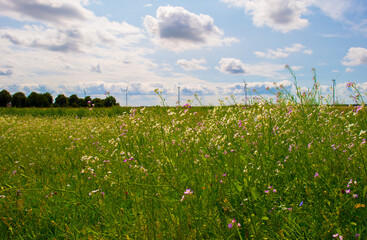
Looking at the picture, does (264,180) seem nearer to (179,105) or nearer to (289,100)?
(179,105)

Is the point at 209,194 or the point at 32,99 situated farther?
the point at 32,99

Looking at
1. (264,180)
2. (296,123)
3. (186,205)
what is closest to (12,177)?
(186,205)

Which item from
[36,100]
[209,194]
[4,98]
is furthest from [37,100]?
[209,194]

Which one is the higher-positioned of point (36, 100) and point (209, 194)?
point (36, 100)

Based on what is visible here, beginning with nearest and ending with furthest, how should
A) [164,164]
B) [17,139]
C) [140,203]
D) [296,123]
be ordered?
[140,203] < [164,164] < [296,123] < [17,139]

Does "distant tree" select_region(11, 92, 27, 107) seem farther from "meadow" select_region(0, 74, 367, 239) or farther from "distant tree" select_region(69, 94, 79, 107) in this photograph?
"meadow" select_region(0, 74, 367, 239)

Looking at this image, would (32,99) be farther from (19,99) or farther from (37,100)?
(19,99)

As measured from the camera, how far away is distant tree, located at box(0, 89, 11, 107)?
196 feet

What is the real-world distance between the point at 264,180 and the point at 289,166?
18.7 inches

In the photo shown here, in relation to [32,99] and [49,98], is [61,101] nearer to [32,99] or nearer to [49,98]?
[49,98]

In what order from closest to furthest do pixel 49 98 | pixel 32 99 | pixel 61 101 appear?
pixel 32 99
pixel 49 98
pixel 61 101

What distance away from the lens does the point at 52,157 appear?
5.59 m

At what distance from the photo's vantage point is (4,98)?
60.1 meters

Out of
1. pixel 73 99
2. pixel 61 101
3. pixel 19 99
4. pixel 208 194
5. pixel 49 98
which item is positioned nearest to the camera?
pixel 208 194
